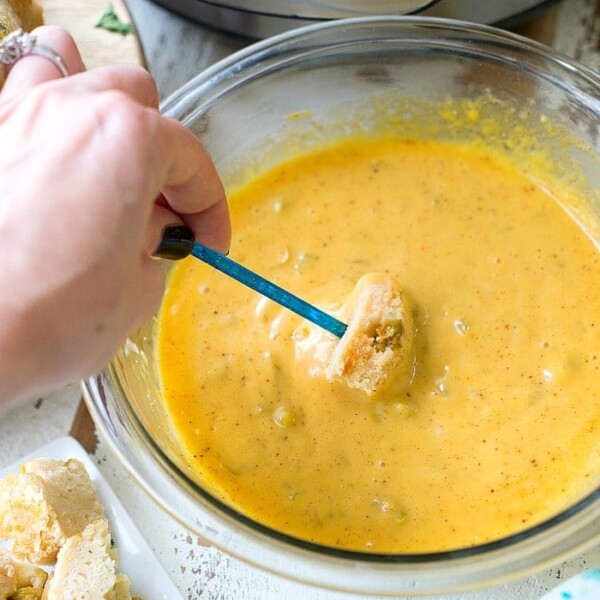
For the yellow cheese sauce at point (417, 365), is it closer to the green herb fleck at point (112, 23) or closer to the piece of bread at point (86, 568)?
the piece of bread at point (86, 568)

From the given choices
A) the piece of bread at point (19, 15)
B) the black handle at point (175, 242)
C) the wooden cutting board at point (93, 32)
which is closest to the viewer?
the black handle at point (175, 242)

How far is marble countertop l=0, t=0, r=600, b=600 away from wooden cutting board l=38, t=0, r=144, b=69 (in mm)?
81

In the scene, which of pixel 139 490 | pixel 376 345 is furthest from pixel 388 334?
pixel 139 490

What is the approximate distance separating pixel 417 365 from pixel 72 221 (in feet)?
2.17

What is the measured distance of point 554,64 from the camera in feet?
4.40

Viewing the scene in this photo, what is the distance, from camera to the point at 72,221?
0.76 metres

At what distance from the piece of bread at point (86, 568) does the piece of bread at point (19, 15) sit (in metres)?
0.87

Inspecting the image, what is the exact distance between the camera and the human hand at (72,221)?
76cm

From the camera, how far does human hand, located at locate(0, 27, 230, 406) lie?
0.76 meters

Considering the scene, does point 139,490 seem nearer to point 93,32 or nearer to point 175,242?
point 175,242

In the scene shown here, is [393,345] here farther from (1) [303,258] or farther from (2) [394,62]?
(2) [394,62]

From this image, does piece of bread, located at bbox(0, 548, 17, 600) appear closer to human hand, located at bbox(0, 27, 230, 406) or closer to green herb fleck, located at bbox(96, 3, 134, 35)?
human hand, located at bbox(0, 27, 230, 406)

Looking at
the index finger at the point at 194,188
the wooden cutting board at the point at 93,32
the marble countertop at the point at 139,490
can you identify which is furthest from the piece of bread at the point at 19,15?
the index finger at the point at 194,188

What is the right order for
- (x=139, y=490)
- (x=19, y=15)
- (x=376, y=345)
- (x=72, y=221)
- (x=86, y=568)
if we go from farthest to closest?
(x=19, y=15), (x=139, y=490), (x=86, y=568), (x=376, y=345), (x=72, y=221)
